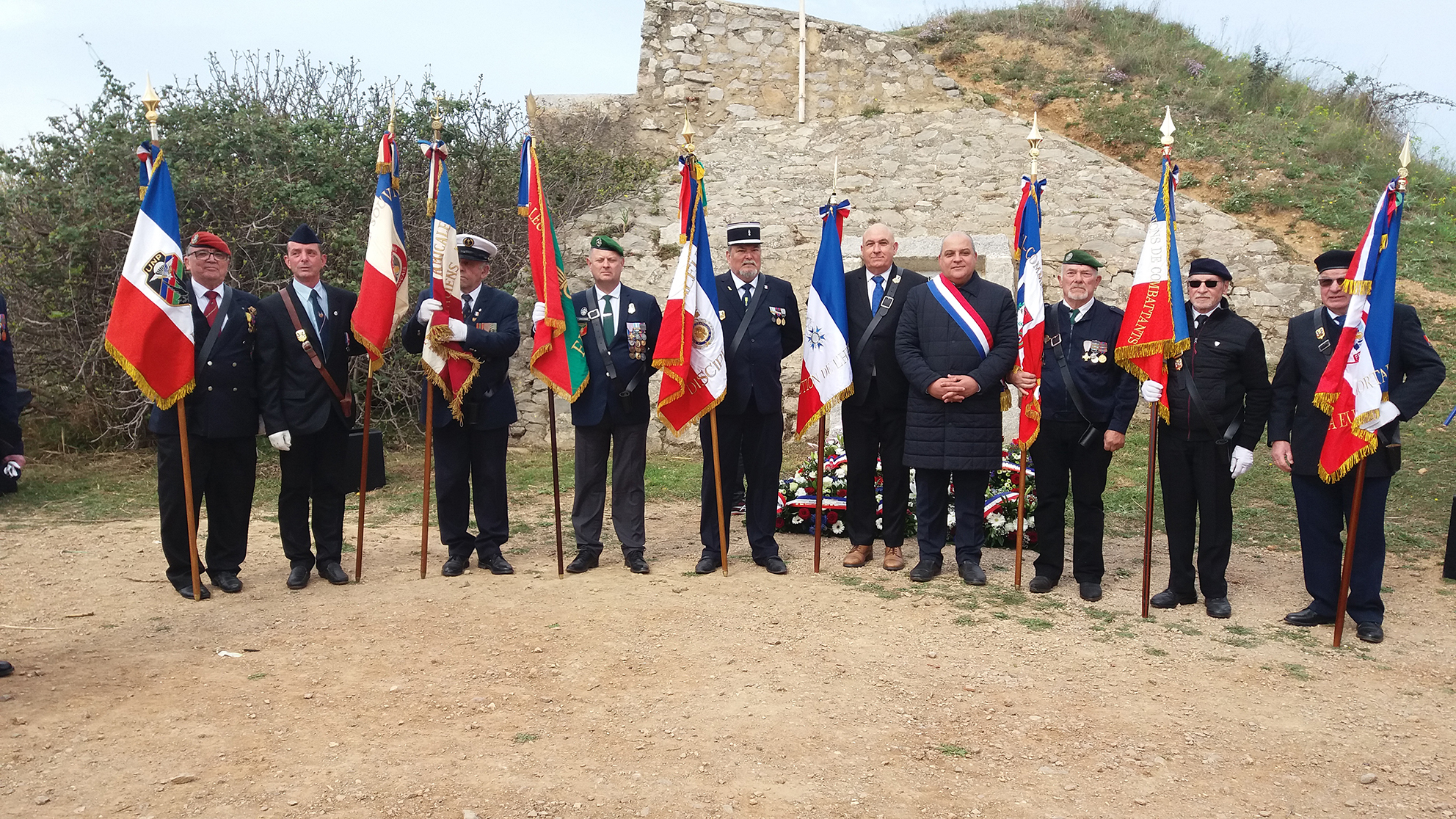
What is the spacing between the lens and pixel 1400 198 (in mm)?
4559

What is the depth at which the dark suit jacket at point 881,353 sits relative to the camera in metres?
5.90

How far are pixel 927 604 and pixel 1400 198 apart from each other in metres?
2.93

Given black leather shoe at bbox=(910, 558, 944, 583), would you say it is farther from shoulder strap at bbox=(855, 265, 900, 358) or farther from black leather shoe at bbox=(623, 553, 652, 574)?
black leather shoe at bbox=(623, 553, 652, 574)

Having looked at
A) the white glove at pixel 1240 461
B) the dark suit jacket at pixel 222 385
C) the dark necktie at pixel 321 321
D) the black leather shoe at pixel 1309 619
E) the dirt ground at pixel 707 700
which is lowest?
the dirt ground at pixel 707 700

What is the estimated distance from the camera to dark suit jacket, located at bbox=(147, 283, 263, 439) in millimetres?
5316

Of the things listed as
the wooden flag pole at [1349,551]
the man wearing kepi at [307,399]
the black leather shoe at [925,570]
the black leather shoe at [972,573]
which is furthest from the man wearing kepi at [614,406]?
the wooden flag pole at [1349,551]

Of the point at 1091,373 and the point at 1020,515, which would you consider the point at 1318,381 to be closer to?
the point at 1091,373

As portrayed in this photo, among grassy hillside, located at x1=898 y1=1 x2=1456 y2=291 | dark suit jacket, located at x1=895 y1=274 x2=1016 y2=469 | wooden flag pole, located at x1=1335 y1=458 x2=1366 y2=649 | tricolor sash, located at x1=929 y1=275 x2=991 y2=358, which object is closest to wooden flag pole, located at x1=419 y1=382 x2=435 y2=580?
dark suit jacket, located at x1=895 y1=274 x2=1016 y2=469

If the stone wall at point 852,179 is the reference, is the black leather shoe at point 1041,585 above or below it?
below

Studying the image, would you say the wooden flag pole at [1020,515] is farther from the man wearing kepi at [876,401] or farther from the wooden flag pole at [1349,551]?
the wooden flag pole at [1349,551]

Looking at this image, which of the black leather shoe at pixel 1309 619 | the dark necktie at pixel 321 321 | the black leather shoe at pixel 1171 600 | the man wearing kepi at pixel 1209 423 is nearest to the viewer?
the black leather shoe at pixel 1309 619

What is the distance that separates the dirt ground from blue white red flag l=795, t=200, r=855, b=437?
1.06 m

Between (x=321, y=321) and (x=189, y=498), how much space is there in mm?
1161

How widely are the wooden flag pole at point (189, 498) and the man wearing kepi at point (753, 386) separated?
272 cm
